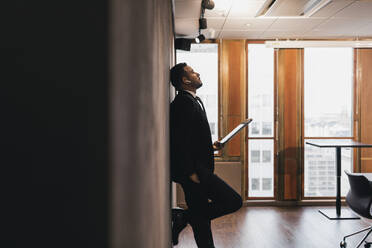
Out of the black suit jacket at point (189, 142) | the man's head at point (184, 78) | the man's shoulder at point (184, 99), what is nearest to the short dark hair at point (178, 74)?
the man's head at point (184, 78)

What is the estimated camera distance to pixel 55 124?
353 mm

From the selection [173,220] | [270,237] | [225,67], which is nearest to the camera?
[173,220]

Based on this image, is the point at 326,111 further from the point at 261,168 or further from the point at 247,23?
the point at 247,23

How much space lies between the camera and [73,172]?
1.18ft

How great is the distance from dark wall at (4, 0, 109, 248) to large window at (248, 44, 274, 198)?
536 cm

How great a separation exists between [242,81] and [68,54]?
5347 mm

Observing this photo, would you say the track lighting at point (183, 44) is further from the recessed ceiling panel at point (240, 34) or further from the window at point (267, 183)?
the window at point (267, 183)

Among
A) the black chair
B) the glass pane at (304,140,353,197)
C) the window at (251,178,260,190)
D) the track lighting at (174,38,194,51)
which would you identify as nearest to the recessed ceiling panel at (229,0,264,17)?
the track lighting at (174,38,194,51)

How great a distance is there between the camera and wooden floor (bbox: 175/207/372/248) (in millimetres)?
3703

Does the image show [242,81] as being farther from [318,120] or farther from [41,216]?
[41,216]

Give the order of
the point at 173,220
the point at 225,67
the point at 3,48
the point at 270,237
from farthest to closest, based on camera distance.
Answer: the point at 225,67 → the point at 270,237 → the point at 173,220 → the point at 3,48

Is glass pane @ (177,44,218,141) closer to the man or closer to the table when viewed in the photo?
the table

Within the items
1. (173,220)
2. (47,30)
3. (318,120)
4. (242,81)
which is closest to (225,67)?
(242,81)

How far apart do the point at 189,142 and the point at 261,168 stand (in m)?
3.48
